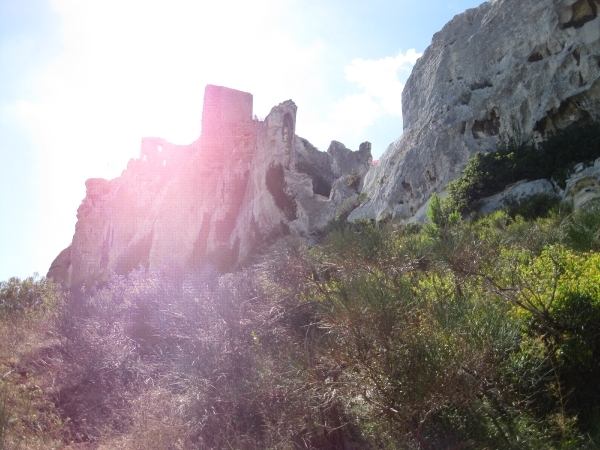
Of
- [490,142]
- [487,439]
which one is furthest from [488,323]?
[490,142]

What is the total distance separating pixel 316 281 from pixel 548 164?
1009 cm

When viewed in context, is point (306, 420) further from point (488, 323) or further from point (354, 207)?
point (354, 207)

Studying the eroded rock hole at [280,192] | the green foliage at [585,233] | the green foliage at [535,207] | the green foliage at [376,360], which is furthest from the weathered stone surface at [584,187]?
the eroded rock hole at [280,192]

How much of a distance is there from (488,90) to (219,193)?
13.7 metres

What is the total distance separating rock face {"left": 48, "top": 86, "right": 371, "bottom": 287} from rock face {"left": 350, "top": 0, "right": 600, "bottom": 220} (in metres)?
3.60

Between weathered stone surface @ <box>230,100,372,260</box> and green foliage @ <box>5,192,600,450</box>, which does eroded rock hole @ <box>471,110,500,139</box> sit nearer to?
weathered stone surface @ <box>230,100,372,260</box>

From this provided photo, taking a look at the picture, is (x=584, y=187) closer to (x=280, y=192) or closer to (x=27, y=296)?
(x=280, y=192)

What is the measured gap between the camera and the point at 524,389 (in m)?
5.30

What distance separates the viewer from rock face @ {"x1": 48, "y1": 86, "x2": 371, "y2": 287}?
22.3 m

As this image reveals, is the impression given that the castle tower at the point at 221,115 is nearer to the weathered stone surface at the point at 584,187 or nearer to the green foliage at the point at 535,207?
the green foliage at the point at 535,207

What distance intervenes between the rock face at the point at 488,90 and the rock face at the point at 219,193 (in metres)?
3.60

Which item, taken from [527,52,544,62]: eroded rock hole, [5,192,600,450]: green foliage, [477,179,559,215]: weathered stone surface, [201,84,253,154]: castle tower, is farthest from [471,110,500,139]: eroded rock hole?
[201,84,253,154]: castle tower

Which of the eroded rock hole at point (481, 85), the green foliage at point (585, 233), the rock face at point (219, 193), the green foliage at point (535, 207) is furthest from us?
the rock face at point (219, 193)

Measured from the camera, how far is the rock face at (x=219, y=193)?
73.1ft
